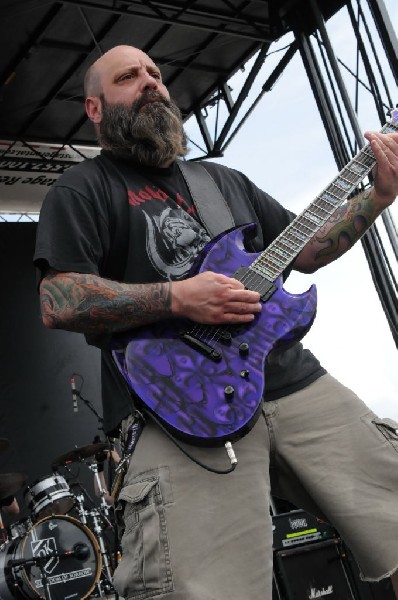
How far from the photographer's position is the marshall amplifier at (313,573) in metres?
4.32

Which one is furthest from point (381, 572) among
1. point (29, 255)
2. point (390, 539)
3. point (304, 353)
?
point (29, 255)

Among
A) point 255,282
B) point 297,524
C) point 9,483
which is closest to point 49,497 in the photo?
point 9,483

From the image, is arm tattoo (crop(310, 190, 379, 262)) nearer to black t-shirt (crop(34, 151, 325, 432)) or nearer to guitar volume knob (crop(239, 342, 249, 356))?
black t-shirt (crop(34, 151, 325, 432))

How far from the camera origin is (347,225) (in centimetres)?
230

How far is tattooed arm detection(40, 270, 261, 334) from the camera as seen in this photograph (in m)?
1.83

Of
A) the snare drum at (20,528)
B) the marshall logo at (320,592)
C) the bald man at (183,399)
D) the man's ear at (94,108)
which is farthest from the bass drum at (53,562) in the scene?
the man's ear at (94,108)

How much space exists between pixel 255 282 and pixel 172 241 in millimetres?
285

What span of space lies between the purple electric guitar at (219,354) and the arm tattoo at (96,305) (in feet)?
0.19

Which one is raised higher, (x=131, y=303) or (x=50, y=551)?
(x=131, y=303)

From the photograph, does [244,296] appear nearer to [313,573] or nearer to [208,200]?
[208,200]

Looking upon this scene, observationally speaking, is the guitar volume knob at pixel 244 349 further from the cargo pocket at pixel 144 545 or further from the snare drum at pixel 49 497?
the snare drum at pixel 49 497

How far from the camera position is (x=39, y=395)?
8445 millimetres

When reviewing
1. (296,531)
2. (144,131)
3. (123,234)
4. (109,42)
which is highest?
(109,42)

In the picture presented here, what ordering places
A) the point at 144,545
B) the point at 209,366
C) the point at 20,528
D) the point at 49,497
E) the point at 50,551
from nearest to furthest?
the point at 144,545, the point at 209,366, the point at 50,551, the point at 20,528, the point at 49,497
